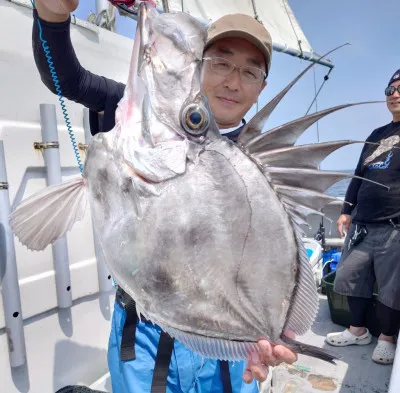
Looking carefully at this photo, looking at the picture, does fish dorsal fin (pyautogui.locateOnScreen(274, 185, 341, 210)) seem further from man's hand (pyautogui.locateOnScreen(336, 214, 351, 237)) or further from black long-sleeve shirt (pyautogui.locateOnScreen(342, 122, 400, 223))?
man's hand (pyautogui.locateOnScreen(336, 214, 351, 237))

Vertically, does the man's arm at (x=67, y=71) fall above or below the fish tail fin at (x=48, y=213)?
above

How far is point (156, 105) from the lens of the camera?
3.48 feet

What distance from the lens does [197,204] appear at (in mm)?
1093

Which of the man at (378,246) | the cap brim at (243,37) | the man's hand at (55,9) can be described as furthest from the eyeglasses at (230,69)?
the man at (378,246)

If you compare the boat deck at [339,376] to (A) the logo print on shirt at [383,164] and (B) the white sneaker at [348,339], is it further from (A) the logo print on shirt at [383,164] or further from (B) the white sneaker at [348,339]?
(A) the logo print on shirt at [383,164]

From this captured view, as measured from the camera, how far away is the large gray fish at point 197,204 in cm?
107

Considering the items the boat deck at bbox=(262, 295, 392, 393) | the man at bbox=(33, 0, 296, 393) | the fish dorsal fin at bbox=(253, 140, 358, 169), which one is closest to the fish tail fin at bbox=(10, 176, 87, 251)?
the man at bbox=(33, 0, 296, 393)

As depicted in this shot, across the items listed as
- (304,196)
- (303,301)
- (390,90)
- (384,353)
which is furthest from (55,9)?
(384,353)

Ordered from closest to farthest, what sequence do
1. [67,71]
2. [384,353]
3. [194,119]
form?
[194,119], [67,71], [384,353]

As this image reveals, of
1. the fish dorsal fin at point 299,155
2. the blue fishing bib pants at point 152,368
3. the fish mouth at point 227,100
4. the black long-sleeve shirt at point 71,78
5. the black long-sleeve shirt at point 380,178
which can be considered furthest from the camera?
the black long-sleeve shirt at point 380,178

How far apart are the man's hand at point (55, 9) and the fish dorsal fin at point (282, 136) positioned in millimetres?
815

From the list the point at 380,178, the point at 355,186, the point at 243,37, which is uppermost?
the point at 243,37

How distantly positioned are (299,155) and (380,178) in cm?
304

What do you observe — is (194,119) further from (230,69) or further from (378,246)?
(378,246)
